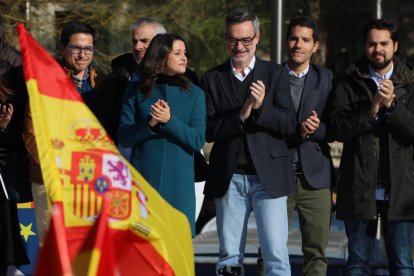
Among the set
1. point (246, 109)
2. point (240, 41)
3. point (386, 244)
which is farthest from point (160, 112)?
point (386, 244)

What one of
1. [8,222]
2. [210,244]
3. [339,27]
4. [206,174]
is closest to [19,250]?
[8,222]

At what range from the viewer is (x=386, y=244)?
715 cm

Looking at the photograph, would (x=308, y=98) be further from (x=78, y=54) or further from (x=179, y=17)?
(x=179, y=17)

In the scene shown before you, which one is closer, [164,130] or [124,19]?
[164,130]

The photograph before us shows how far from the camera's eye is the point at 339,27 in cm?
1630

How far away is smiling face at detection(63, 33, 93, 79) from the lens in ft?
23.2

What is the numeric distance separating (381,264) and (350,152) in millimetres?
1320

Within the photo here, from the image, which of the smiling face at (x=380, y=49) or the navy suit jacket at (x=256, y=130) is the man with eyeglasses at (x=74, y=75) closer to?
the navy suit jacket at (x=256, y=130)

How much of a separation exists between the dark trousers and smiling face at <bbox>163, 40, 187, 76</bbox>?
1121 millimetres

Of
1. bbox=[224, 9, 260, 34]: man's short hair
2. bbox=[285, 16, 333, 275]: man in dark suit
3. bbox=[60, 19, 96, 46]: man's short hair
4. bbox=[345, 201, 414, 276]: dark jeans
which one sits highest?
→ bbox=[224, 9, 260, 34]: man's short hair

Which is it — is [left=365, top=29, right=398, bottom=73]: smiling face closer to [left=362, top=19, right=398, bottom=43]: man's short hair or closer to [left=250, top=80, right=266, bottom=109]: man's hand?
[left=362, top=19, right=398, bottom=43]: man's short hair

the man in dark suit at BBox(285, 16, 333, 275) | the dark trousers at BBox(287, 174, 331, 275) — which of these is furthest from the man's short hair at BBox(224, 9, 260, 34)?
the dark trousers at BBox(287, 174, 331, 275)

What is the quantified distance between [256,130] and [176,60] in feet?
2.26

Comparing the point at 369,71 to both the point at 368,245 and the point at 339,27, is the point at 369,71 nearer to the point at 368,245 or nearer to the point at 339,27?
the point at 368,245
